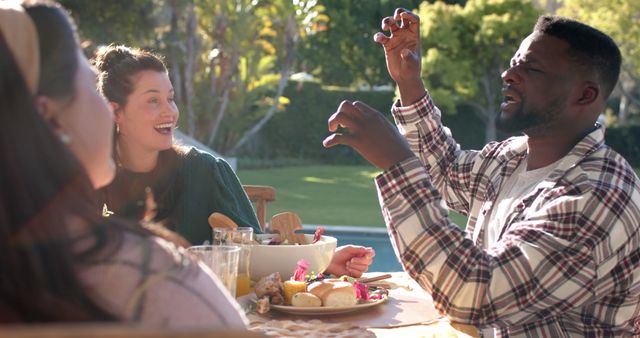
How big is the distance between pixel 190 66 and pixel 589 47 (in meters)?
16.5

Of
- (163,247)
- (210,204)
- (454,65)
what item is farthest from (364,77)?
(163,247)

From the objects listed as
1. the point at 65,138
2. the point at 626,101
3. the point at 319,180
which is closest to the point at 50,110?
the point at 65,138

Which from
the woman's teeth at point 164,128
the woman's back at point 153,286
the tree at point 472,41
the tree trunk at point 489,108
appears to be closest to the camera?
the woman's back at point 153,286

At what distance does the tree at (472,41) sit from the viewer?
66.5 ft

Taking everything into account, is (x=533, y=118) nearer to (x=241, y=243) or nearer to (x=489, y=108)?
(x=241, y=243)

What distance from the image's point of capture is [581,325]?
78.6 inches

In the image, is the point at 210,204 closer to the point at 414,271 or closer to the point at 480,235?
the point at 480,235

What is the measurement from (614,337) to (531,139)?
1.81 ft

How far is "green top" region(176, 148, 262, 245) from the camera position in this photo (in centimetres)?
296

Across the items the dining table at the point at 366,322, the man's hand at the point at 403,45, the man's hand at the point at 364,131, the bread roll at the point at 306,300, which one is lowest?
the dining table at the point at 366,322

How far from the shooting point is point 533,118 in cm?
217

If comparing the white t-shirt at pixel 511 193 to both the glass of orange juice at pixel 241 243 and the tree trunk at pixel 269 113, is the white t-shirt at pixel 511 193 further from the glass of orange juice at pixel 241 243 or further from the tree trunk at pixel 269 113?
the tree trunk at pixel 269 113

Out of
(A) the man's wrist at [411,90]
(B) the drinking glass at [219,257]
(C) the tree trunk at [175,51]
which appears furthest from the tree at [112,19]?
(B) the drinking glass at [219,257]

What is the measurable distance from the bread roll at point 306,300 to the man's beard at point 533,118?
2.20 ft
